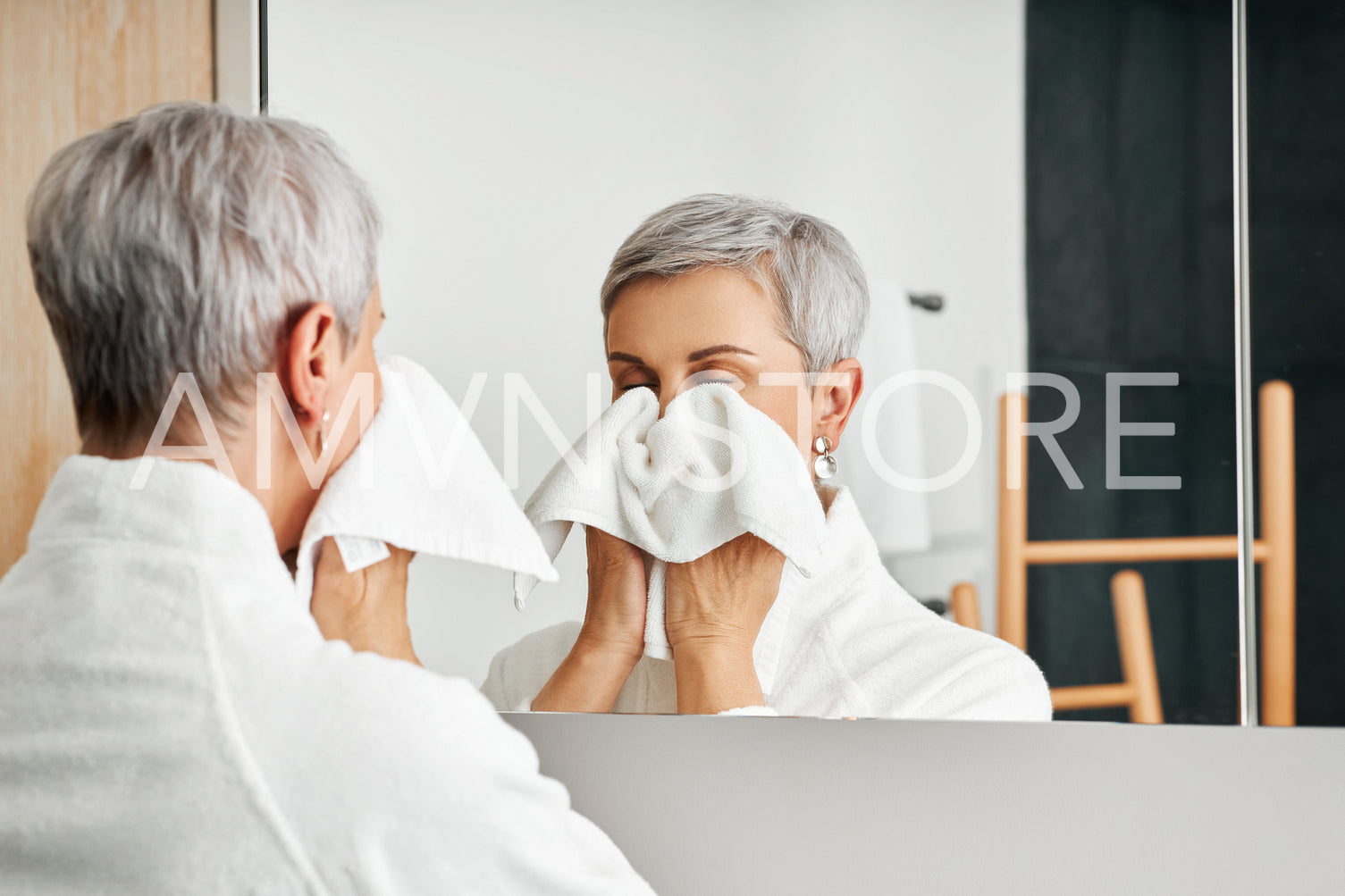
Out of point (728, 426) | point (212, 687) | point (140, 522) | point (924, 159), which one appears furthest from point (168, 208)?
point (924, 159)

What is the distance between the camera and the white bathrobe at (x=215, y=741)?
1.69 feet

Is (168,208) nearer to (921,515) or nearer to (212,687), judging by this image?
(212,687)

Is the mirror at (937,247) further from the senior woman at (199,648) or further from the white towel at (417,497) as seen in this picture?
the senior woman at (199,648)

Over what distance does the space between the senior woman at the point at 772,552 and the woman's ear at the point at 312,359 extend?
8.7 inches

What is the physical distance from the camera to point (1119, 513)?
2.39ft

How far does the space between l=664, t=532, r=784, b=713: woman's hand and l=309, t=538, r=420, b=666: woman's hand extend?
0.74 feet

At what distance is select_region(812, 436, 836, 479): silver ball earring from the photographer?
0.76 m

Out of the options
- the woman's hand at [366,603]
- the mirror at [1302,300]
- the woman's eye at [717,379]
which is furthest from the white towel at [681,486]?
the mirror at [1302,300]

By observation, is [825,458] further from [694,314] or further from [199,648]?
[199,648]

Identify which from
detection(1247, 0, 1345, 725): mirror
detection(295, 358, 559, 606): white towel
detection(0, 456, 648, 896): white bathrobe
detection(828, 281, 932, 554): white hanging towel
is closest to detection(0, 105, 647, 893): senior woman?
detection(0, 456, 648, 896): white bathrobe

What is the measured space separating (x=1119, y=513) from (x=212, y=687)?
0.63 meters

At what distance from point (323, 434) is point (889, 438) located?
0.44 metres

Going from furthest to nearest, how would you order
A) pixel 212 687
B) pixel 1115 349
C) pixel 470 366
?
pixel 470 366 → pixel 1115 349 → pixel 212 687

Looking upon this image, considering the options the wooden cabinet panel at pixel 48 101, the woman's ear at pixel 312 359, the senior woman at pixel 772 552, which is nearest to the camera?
the woman's ear at pixel 312 359
